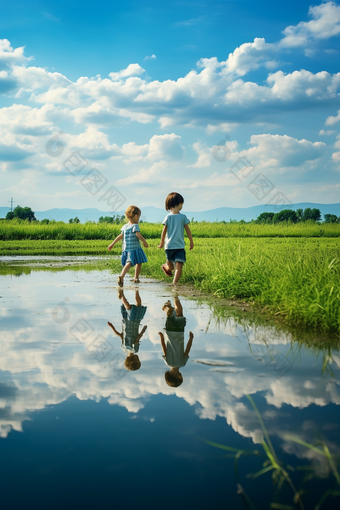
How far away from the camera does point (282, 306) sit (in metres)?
7.36

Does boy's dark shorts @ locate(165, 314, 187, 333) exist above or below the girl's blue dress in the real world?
below

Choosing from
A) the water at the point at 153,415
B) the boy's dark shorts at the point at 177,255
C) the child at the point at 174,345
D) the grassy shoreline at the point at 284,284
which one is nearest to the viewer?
the water at the point at 153,415

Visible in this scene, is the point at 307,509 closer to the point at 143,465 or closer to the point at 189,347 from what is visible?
the point at 143,465

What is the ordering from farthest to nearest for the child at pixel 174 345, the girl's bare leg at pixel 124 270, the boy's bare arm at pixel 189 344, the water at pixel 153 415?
the girl's bare leg at pixel 124 270
the boy's bare arm at pixel 189 344
the child at pixel 174 345
the water at pixel 153 415

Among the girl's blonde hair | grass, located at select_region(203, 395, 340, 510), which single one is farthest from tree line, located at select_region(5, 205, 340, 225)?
grass, located at select_region(203, 395, 340, 510)

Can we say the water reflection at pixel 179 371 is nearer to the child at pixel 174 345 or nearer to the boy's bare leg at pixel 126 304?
the child at pixel 174 345

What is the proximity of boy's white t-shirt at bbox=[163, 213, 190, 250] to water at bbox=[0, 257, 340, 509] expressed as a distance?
4.31 m

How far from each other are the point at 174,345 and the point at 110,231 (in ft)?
98.6

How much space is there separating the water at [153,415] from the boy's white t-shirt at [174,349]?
0.07 meters

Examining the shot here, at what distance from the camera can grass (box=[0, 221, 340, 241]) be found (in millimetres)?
32625

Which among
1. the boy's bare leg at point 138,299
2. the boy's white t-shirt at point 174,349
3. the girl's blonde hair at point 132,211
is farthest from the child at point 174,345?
the girl's blonde hair at point 132,211

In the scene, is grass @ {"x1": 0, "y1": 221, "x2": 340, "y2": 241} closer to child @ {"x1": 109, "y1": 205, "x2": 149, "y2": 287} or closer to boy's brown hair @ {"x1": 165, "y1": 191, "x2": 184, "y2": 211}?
child @ {"x1": 109, "y1": 205, "x2": 149, "y2": 287}

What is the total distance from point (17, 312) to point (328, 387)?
16.7 feet

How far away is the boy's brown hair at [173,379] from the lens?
158 inches
